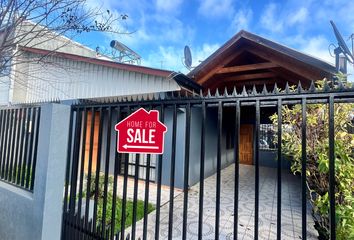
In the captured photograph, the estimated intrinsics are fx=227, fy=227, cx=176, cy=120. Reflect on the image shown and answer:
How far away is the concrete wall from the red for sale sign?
1185 mm

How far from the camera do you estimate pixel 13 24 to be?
3223 mm

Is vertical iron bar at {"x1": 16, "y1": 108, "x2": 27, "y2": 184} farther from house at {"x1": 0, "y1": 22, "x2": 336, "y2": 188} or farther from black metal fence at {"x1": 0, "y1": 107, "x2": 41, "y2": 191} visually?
house at {"x1": 0, "y1": 22, "x2": 336, "y2": 188}

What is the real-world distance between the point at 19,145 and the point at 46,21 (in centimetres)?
201

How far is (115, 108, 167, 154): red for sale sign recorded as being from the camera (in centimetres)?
215

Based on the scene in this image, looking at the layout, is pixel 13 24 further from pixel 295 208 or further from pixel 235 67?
pixel 295 208

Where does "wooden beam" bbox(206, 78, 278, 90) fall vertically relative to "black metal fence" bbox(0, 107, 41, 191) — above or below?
above

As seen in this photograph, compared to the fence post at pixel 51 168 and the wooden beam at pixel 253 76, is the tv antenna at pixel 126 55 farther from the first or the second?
the fence post at pixel 51 168

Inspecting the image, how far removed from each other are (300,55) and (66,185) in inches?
216

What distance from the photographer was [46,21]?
3.62 metres

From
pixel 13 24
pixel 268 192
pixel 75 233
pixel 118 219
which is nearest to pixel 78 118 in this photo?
pixel 75 233

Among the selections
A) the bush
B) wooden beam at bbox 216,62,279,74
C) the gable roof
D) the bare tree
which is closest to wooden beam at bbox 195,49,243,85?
the gable roof

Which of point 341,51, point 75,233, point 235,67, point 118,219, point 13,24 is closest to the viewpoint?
point 75,233

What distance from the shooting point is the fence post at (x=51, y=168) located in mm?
2871

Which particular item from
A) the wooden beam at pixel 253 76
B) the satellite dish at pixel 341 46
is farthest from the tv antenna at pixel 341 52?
the wooden beam at pixel 253 76
